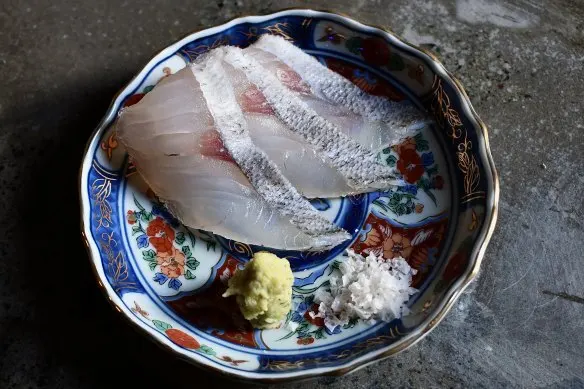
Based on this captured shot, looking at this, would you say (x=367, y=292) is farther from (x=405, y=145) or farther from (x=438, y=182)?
(x=405, y=145)

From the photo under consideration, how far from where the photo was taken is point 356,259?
2.34 meters

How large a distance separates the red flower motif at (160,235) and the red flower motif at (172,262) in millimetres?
16

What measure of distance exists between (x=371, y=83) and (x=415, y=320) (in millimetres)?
1009

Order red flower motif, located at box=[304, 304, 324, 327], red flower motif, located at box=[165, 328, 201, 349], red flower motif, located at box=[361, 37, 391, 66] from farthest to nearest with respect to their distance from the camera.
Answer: red flower motif, located at box=[361, 37, 391, 66] < red flower motif, located at box=[304, 304, 324, 327] < red flower motif, located at box=[165, 328, 201, 349]

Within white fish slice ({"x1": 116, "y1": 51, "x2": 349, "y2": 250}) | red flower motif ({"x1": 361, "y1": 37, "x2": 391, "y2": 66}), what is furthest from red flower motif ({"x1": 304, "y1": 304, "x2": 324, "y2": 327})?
red flower motif ({"x1": 361, "y1": 37, "x2": 391, "y2": 66})

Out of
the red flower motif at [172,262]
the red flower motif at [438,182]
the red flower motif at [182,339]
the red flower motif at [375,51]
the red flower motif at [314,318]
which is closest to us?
the red flower motif at [182,339]

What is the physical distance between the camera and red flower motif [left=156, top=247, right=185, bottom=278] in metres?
2.36

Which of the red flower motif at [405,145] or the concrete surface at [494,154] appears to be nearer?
the concrete surface at [494,154]

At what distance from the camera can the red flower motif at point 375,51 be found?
2.61 metres

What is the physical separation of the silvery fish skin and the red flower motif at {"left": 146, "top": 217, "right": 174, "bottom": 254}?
0.07m

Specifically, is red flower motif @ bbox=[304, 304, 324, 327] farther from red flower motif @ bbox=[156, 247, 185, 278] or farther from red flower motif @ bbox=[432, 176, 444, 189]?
red flower motif @ bbox=[432, 176, 444, 189]

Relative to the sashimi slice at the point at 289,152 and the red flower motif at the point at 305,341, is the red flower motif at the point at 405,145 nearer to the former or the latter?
the sashimi slice at the point at 289,152

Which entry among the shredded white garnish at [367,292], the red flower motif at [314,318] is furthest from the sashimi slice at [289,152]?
the red flower motif at [314,318]

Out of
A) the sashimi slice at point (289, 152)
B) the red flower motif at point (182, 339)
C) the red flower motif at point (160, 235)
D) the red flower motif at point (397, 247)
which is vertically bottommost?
the red flower motif at point (182, 339)
